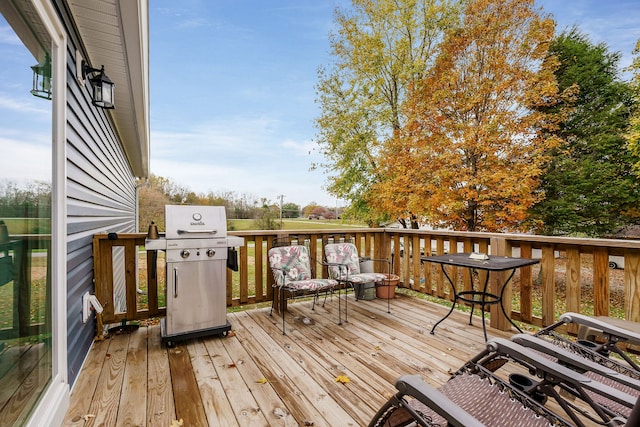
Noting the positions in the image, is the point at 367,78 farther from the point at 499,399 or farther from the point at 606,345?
the point at 499,399

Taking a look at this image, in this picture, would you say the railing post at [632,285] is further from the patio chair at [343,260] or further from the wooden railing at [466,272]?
the patio chair at [343,260]

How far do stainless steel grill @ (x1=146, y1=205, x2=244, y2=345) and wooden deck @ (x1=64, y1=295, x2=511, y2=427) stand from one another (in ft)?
0.60

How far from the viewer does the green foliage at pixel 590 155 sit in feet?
25.4

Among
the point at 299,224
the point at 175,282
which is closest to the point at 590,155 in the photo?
the point at 299,224

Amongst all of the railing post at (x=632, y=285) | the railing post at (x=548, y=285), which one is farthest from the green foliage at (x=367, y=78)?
the railing post at (x=632, y=285)

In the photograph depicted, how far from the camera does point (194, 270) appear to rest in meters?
3.00

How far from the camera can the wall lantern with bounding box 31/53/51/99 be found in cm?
164

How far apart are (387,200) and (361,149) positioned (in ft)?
5.76

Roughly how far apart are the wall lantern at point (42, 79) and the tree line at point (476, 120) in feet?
20.8

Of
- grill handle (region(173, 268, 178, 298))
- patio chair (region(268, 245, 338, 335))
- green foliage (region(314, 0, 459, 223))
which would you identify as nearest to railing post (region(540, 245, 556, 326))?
patio chair (region(268, 245, 338, 335))

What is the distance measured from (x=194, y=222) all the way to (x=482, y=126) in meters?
6.09

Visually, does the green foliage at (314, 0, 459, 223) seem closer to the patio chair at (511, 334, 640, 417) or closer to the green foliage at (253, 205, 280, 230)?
the green foliage at (253, 205, 280, 230)

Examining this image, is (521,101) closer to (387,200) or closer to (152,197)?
(387,200)

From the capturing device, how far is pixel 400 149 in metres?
7.71
